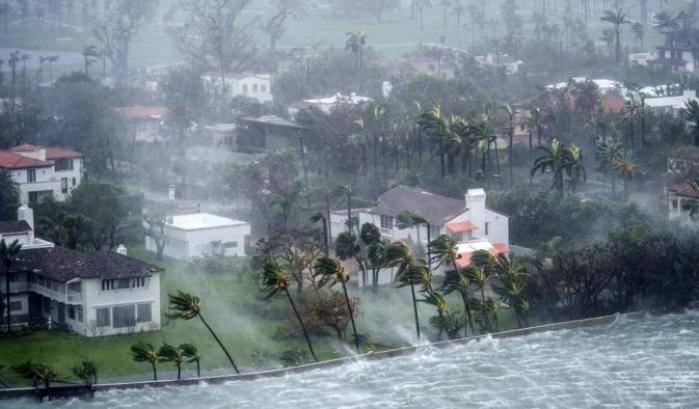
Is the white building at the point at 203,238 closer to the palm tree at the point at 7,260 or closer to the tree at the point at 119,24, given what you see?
the palm tree at the point at 7,260

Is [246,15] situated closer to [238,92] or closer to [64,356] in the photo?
[238,92]

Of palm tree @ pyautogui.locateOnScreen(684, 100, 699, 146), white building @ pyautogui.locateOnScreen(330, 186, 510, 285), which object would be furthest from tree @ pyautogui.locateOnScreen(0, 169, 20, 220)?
palm tree @ pyautogui.locateOnScreen(684, 100, 699, 146)

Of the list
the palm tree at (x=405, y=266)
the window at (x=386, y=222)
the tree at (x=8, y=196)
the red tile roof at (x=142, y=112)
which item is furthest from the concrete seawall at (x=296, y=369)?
the red tile roof at (x=142, y=112)

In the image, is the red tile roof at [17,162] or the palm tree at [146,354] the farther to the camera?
the red tile roof at [17,162]

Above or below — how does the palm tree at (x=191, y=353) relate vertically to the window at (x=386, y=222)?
below

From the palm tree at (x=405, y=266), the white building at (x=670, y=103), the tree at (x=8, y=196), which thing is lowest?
the palm tree at (x=405, y=266)

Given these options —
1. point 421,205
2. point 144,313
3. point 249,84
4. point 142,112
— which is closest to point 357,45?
point 249,84

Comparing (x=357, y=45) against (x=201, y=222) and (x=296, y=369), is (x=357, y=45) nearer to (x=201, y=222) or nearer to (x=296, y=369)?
(x=201, y=222)

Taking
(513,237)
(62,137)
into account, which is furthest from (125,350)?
(62,137)
